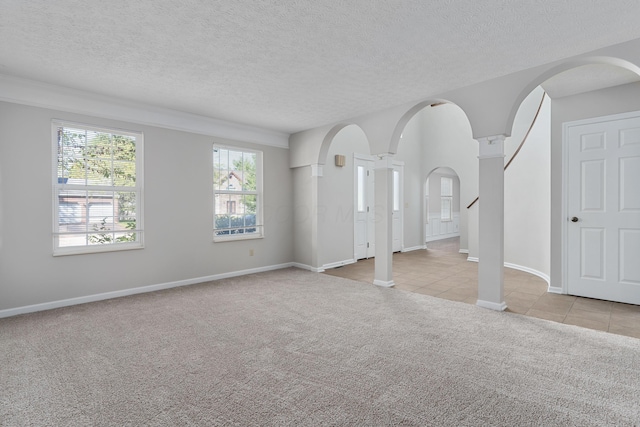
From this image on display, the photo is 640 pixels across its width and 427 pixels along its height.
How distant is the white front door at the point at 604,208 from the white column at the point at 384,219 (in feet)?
7.30

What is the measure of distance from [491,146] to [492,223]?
85 cm

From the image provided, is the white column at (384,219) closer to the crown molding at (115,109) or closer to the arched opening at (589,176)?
the arched opening at (589,176)

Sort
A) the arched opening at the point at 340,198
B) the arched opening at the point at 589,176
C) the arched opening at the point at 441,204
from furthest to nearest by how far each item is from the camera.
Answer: the arched opening at the point at 441,204
the arched opening at the point at 340,198
the arched opening at the point at 589,176

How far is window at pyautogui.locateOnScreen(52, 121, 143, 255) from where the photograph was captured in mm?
3840

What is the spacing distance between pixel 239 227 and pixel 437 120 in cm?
599

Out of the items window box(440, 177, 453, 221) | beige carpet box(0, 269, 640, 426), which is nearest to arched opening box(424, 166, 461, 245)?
window box(440, 177, 453, 221)

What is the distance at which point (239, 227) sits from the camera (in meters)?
5.47

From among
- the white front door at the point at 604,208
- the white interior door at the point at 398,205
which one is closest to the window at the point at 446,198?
the white interior door at the point at 398,205

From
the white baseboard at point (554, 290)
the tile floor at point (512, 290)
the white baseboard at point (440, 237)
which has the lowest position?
the tile floor at point (512, 290)

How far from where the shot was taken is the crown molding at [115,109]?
3.50 meters

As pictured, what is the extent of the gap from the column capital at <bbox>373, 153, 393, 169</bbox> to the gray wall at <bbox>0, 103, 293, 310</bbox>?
2.06 metres

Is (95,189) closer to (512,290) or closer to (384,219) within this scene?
(384,219)

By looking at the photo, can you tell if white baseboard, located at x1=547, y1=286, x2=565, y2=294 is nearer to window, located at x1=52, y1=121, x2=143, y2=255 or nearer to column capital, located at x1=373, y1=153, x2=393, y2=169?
column capital, located at x1=373, y1=153, x2=393, y2=169

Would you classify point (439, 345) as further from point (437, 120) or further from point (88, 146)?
point (437, 120)
